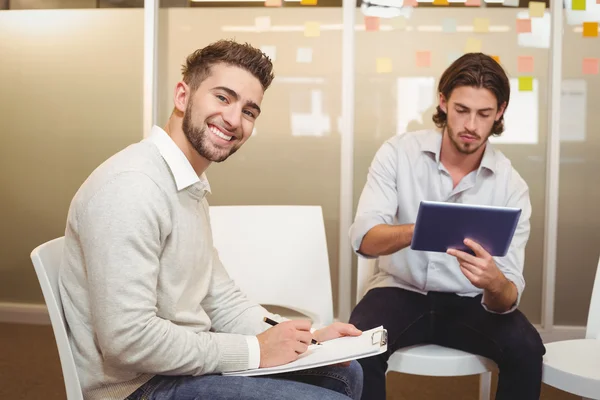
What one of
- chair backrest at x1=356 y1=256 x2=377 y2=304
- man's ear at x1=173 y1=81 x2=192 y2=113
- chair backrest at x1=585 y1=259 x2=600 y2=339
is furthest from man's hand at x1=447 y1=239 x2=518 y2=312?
man's ear at x1=173 y1=81 x2=192 y2=113

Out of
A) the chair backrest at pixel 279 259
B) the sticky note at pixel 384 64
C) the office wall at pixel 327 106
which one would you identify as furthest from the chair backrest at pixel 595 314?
the sticky note at pixel 384 64

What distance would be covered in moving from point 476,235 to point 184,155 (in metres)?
0.78

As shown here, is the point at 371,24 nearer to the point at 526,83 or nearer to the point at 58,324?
the point at 526,83

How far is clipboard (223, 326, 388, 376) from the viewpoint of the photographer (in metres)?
1.29

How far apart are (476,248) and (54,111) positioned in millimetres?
2929

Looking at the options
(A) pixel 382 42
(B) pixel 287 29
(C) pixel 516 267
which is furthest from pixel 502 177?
(B) pixel 287 29

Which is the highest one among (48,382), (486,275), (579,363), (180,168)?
(180,168)

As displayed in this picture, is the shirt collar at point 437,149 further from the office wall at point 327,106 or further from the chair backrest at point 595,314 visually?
the office wall at point 327,106

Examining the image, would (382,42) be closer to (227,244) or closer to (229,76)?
(227,244)

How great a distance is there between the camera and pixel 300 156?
3715mm

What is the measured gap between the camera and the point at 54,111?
389 centimetres

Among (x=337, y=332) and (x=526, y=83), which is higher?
(x=526, y=83)

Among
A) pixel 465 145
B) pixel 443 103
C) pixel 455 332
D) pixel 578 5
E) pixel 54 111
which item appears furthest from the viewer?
pixel 54 111

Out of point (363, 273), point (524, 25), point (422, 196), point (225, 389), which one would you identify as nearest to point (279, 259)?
point (363, 273)
